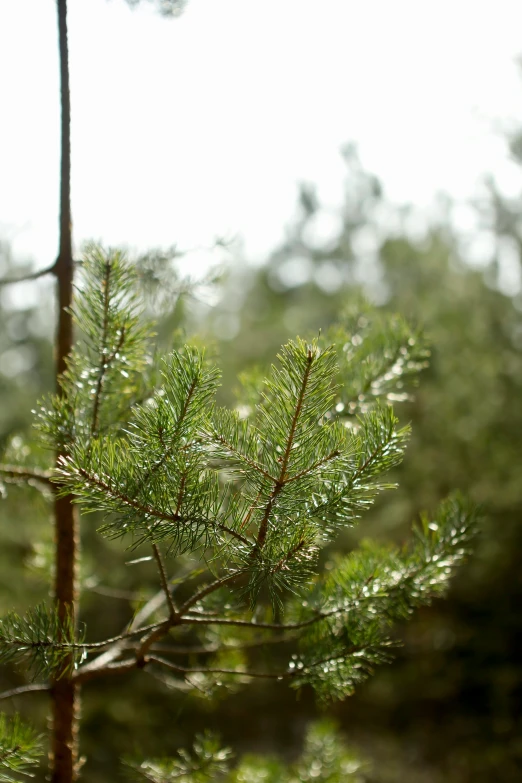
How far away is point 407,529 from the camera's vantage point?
3.63 meters

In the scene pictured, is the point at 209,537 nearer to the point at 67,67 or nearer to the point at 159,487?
the point at 159,487

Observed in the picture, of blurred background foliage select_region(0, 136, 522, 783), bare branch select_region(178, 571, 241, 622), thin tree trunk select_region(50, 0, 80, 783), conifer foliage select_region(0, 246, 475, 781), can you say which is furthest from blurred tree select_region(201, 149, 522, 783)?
bare branch select_region(178, 571, 241, 622)

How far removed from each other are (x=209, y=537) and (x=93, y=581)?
70cm

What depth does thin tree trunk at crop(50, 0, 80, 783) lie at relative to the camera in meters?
0.88

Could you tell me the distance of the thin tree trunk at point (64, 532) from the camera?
0.88 metres

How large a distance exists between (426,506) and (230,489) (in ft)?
9.83

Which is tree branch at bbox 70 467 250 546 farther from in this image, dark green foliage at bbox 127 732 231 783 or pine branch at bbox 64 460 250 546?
dark green foliage at bbox 127 732 231 783

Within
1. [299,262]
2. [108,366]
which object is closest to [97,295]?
[108,366]

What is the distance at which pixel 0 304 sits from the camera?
373 centimetres

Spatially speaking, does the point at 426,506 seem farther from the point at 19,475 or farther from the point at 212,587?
the point at 212,587

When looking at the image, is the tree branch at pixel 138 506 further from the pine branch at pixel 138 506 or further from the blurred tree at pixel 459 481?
the blurred tree at pixel 459 481

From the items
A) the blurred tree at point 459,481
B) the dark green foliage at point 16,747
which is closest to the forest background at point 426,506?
the blurred tree at point 459,481

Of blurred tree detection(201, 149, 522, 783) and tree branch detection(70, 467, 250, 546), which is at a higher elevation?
blurred tree detection(201, 149, 522, 783)

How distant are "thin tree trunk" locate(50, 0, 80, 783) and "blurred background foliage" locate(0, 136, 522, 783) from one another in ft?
5.94
